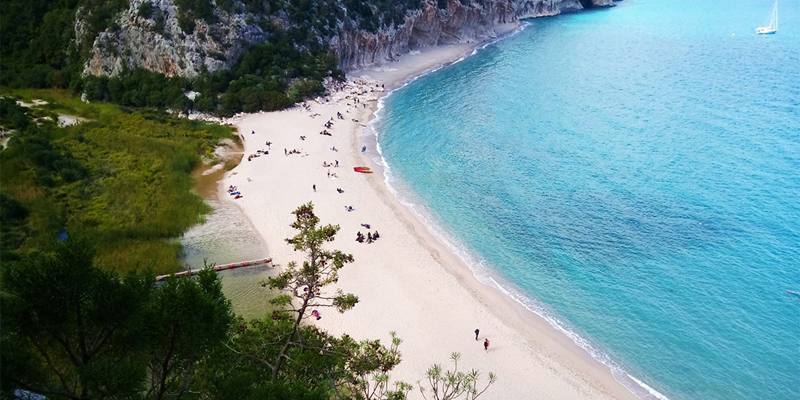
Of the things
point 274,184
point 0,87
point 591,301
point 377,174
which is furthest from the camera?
point 0,87

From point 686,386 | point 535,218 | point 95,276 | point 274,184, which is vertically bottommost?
point 686,386

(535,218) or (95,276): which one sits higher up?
(95,276)

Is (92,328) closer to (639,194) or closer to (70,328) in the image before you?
(70,328)

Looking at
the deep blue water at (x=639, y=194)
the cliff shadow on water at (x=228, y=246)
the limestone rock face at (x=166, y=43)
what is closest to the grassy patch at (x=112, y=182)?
the cliff shadow on water at (x=228, y=246)

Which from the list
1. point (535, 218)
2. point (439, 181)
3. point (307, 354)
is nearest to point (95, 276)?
point (307, 354)

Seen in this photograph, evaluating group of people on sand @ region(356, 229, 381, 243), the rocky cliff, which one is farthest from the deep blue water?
the rocky cliff

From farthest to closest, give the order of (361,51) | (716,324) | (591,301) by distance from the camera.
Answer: (361,51)
(591,301)
(716,324)

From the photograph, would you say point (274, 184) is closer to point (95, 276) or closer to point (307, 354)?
point (307, 354)
